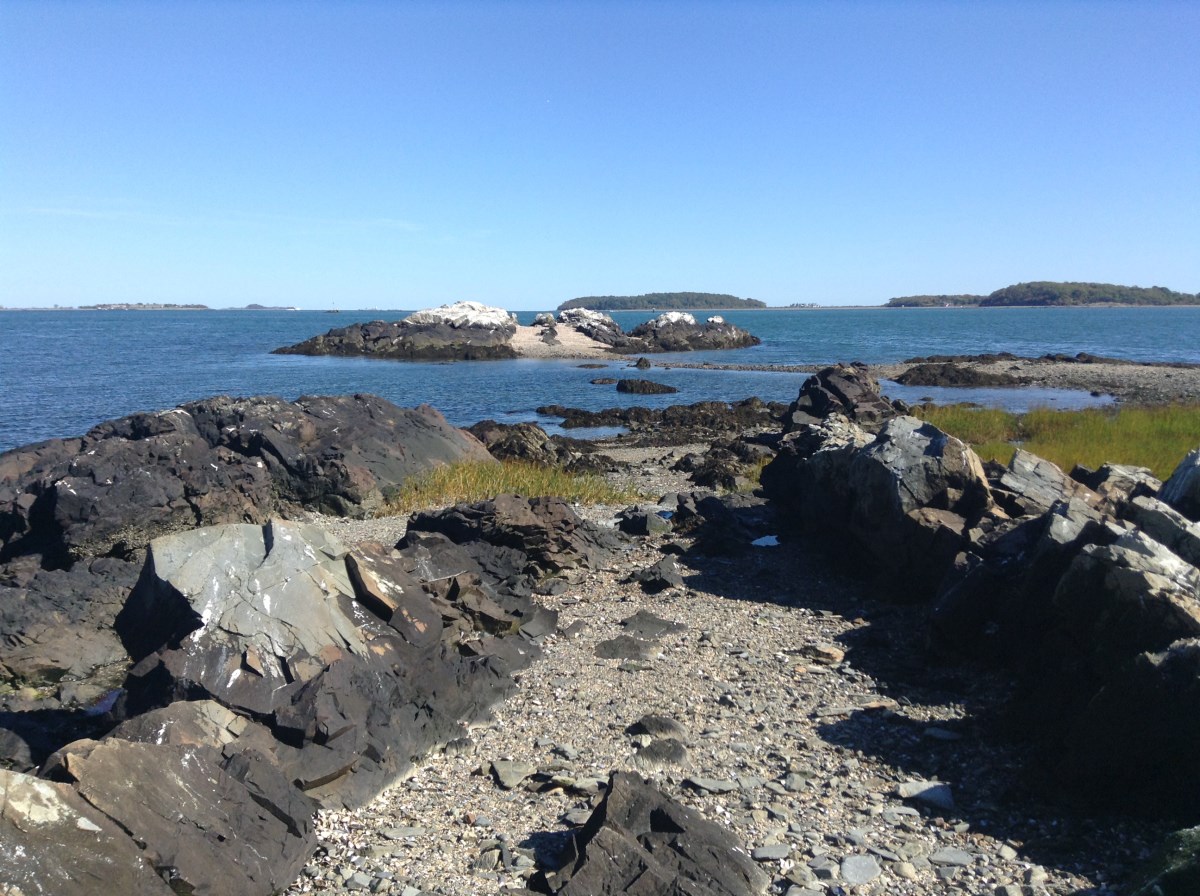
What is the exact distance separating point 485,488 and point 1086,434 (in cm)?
1440

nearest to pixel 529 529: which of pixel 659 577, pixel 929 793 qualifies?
pixel 659 577

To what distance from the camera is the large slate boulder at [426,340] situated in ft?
235

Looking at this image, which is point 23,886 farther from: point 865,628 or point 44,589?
point 865,628

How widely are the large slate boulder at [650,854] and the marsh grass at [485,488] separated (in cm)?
1065

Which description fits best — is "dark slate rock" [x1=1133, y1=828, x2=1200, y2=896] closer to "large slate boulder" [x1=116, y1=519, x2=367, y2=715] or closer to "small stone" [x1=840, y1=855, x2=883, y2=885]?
"small stone" [x1=840, y1=855, x2=883, y2=885]

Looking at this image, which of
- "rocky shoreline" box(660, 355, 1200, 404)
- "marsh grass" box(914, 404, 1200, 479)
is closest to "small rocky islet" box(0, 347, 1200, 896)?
"marsh grass" box(914, 404, 1200, 479)

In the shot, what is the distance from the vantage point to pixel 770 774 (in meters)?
6.96

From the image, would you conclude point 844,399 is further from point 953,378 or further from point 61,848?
point 61,848

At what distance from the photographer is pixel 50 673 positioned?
379 inches

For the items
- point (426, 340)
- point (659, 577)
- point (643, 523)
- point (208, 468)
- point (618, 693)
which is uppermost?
point (426, 340)

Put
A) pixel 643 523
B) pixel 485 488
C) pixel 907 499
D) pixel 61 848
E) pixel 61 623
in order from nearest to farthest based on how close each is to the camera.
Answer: pixel 61 848 < pixel 61 623 < pixel 907 499 < pixel 643 523 < pixel 485 488

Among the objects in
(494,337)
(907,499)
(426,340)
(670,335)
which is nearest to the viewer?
(907,499)

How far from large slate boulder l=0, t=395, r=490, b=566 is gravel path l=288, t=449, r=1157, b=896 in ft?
23.9

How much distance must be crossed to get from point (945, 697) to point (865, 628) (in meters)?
1.96
